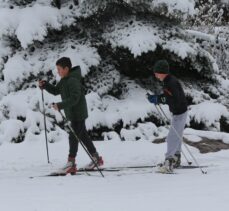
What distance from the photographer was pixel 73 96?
25.5 ft

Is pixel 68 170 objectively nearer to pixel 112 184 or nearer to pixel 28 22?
pixel 112 184

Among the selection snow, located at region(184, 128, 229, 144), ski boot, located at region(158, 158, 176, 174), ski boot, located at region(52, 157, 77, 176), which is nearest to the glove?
ski boot, located at region(158, 158, 176, 174)

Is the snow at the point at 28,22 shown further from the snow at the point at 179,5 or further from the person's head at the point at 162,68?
the person's head at the point at 162,68

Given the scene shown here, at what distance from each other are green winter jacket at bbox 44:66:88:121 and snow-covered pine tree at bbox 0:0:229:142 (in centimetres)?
255

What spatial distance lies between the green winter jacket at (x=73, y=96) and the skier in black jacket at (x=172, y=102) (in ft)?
3.69

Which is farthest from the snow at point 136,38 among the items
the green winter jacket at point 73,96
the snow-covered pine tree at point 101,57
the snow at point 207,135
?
the green winter jacket at point 73,96

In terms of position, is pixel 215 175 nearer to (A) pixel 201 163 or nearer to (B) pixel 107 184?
(A) pixel 201 163

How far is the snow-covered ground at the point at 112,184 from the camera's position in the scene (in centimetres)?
598

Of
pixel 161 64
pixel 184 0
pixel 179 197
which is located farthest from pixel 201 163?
pixel 184 0

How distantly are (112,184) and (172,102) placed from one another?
170cm

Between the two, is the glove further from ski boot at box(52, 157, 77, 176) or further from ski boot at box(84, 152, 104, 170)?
ski boot at box(52, 157, 77, 176)

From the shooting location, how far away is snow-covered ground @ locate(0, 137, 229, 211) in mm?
5977

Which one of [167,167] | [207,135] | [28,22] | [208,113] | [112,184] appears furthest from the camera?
[208,113]

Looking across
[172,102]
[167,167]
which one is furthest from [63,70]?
[167,167]
